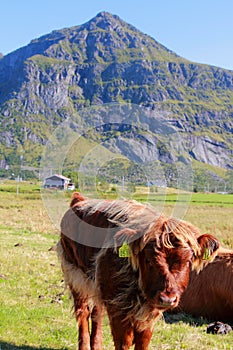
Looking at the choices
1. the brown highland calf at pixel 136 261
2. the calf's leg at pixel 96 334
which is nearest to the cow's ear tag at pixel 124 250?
the brown highland calf at pixel 136 261

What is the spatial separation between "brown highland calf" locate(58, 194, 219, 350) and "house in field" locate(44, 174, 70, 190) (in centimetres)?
137

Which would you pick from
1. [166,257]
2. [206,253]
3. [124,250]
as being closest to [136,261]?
[124,250]

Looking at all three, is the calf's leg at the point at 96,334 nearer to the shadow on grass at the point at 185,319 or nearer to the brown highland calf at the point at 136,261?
the brown highland calf at the point at 136,261

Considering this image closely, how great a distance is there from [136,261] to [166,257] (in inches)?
16.6

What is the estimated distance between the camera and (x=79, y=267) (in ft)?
23.1

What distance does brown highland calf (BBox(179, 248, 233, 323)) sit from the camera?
887 cm

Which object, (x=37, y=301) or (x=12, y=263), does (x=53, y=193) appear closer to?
(x=37, y=301)

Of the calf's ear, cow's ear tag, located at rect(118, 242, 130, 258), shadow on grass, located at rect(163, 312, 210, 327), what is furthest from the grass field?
cow's ear tag, located at rect(118, 242, 130, 258)

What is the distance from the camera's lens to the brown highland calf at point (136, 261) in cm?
516

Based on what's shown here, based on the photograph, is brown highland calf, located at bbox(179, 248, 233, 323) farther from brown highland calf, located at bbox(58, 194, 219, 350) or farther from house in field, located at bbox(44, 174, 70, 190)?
house in field, located at bbox(44, 174, 70, 190)

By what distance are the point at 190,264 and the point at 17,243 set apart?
13.1 metres

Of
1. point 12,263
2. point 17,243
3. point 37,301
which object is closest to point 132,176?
point 37,301

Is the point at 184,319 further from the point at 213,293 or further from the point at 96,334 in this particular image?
the point at 96,334

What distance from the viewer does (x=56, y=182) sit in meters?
8.16
